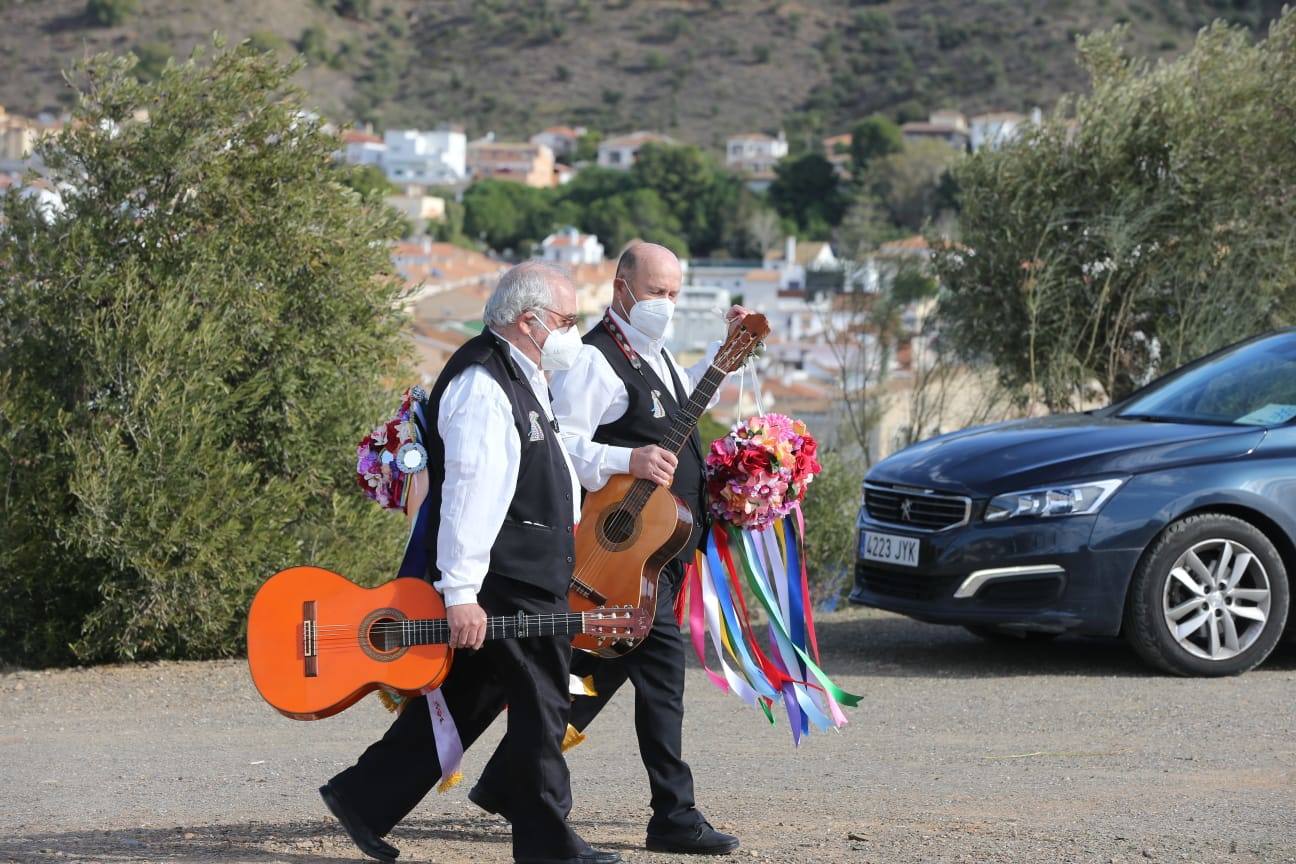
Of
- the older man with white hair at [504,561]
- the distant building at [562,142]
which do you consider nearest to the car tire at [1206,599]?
the older man with white hair at [504,561]

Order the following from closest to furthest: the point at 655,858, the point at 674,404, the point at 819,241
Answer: the point at 655,858 → the point at 674,404 → the point at 819,241

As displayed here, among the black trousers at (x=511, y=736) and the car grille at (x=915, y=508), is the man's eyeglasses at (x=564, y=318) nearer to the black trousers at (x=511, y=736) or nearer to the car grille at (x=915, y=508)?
the black trousers at (x=511, y=736)

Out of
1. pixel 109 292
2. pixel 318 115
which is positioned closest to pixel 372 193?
pixel 318 115

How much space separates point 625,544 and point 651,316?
798 millimetres

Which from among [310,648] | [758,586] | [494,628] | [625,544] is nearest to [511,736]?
[494,628]

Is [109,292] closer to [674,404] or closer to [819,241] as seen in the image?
[674,404]

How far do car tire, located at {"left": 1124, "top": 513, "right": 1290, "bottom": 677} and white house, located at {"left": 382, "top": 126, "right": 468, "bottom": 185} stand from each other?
176 metres

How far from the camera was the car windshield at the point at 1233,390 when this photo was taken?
9156 mm

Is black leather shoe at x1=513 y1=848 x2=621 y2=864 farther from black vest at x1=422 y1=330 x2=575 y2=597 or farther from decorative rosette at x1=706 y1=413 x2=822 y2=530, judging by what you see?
decorative rosette at x1=706 y1=413 x2=822 y2=530

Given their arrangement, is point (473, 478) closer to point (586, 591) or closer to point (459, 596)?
point (459, 596)

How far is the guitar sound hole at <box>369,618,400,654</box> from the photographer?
507cm

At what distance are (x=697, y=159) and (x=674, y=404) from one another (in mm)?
154894

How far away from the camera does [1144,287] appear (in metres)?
14.4

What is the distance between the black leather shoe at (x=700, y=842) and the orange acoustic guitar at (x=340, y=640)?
902 millimetres
